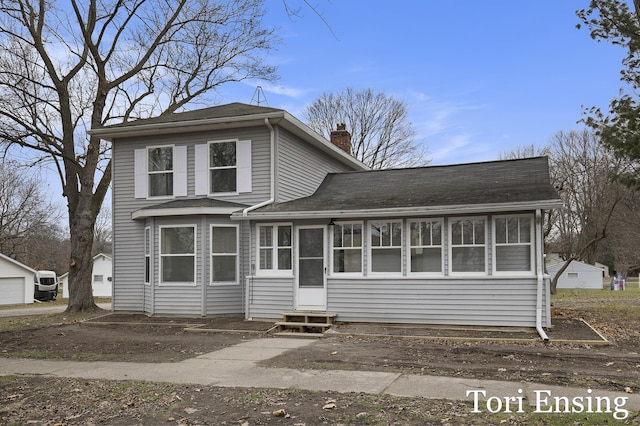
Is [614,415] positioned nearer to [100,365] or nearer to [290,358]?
[290,358]

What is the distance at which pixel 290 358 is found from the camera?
893 cm

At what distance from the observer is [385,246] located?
41.9 ft

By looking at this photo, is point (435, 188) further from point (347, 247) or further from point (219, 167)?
point (219, 167)

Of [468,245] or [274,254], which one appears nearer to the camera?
[468,245]

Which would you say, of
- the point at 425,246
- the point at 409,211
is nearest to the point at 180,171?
the point at 409,211

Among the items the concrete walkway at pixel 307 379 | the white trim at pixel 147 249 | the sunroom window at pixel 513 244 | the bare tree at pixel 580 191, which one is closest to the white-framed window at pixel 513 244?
the sunroom window at pixel 513 244

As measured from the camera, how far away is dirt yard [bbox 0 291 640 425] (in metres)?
5.62

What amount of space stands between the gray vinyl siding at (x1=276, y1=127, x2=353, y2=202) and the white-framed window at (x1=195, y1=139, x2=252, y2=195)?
3.76 feet

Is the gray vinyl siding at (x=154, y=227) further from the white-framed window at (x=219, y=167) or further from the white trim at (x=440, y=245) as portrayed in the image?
the white trim at (x=440, y=245)

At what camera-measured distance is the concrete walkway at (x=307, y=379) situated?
237 inches

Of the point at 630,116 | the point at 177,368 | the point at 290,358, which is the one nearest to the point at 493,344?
the point at 290,358

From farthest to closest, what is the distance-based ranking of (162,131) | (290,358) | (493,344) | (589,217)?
(589,217) < (162,131) < (493,344) < (290,358)

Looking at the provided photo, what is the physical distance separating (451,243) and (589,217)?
96.2ft

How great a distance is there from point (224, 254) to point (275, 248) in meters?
1.94
